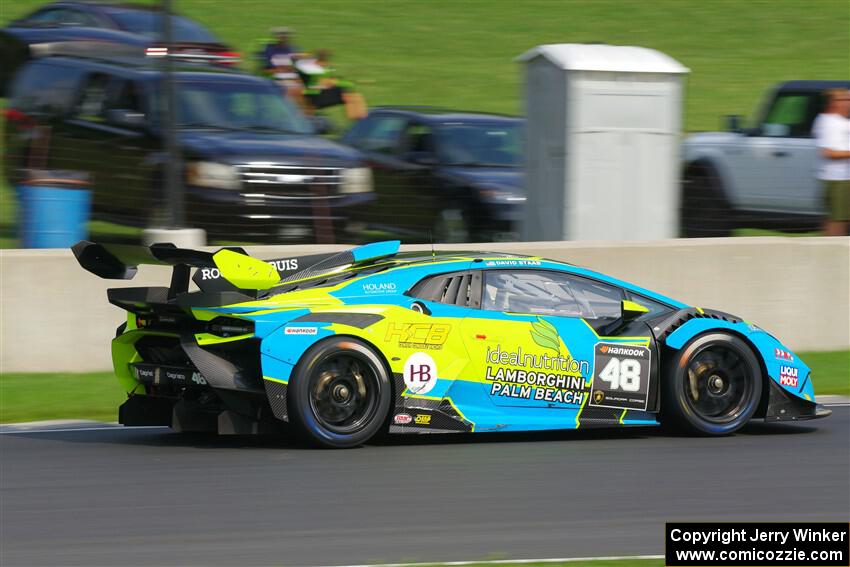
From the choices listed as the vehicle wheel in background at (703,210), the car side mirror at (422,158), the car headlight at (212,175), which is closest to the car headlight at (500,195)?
the car side mirror at (422,158)

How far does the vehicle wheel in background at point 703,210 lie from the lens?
1301 centimetres

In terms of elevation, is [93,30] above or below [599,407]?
above

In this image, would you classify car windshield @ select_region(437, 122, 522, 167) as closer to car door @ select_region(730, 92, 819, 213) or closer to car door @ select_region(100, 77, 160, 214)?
car door @ select_region(730, 92, 819, 213)

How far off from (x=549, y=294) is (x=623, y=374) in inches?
26.5

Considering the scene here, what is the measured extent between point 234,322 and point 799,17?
26704 millimetres

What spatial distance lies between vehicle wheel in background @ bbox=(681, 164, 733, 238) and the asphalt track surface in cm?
391

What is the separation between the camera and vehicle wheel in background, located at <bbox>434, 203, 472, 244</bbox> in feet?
44.0

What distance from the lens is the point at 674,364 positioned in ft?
28.7

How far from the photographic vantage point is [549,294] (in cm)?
877

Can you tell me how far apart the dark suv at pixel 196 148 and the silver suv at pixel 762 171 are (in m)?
3.24

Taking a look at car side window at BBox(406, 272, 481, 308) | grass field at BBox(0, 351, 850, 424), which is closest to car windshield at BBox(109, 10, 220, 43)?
grass field at BBox(0, 351, 850, 424)

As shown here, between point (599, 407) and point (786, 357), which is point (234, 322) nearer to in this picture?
point (599, 407)

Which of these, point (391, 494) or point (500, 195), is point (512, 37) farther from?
point (391, 494)

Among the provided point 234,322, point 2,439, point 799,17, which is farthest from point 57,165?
point 799,17
